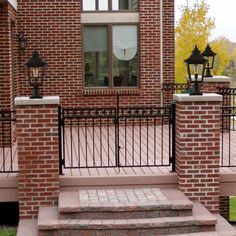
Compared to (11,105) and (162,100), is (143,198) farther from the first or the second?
(162,100)

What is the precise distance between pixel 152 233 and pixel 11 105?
18.4 ft

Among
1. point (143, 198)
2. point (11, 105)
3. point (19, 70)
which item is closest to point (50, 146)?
point (143, 198)

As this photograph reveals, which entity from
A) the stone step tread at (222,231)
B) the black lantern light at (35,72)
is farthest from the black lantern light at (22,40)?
the stone step tread at (222,231)

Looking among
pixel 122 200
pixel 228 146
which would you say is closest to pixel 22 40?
pixel 228 146

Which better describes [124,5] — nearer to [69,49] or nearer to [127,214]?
[69,49]

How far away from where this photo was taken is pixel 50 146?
28.1ft

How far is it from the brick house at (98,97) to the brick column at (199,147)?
1 cm

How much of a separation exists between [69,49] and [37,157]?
6.54 m

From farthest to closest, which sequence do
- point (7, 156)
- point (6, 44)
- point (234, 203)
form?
point (234, 203) < point (6, 44) < point (7, 156)

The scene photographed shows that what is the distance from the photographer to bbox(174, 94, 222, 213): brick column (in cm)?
870

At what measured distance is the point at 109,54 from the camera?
14.9 m

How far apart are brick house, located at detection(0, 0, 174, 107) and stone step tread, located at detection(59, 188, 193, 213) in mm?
6416

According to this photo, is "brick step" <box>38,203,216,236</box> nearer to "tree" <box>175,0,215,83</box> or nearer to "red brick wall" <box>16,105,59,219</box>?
"red brick wall" <box>16,105,59,219</box>

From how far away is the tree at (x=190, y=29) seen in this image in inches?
1123
